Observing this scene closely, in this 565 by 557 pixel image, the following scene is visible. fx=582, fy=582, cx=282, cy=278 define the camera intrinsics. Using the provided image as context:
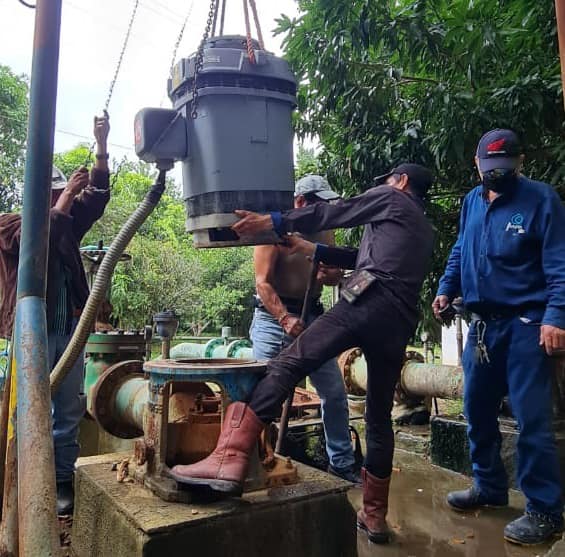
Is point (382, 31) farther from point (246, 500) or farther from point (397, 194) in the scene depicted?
point (246, 500)

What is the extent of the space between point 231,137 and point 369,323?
937 mm

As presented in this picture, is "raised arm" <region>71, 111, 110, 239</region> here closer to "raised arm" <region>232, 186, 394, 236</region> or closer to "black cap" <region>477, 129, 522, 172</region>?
"raised arm" <region>232, 186, 394, 236</region>

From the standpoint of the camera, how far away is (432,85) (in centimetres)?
376

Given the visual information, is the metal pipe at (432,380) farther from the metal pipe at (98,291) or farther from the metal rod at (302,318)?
the metal pipe at (98,291)

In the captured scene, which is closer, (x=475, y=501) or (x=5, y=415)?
(x=5, y=415)

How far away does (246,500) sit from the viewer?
2133 millimetres

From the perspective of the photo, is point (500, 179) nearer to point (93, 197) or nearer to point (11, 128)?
point (93, 197)

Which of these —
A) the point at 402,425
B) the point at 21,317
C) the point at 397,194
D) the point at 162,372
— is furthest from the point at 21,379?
the point at 402,425

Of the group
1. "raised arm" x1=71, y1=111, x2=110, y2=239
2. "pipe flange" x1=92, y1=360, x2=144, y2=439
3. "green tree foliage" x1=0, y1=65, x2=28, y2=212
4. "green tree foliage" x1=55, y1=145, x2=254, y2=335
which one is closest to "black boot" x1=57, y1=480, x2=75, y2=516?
"pipe flange" x1=92, y1=360, x2=144, y2=439

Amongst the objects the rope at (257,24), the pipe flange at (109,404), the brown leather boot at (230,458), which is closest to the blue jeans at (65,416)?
the pipe flange at (109,404)

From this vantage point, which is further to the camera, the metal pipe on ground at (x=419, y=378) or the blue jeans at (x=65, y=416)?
the metal pipe on ground at (x=419, y=378)

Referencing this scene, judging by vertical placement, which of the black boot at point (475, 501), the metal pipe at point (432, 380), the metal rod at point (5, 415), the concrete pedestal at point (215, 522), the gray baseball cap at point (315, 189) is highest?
the gray baseball cap at point (315, 189)

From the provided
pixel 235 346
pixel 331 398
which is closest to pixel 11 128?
pixel 235 346

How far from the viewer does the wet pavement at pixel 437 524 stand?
2.59 meters
